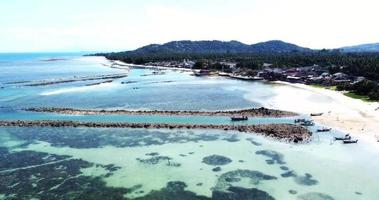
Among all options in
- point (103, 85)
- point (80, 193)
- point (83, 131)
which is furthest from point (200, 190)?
point (103, 85)

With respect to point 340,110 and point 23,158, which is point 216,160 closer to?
point 23,158

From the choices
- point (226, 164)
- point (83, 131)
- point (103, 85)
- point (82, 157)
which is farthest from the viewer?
point (103, 85)

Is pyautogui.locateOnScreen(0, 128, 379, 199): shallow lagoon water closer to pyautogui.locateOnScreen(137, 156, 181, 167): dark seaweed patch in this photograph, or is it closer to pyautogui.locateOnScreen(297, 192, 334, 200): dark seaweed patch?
pyautogui.locateOnScreen(137, 156, 181, 167): dark seaweed patch

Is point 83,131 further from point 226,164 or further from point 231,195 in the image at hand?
point 231,195

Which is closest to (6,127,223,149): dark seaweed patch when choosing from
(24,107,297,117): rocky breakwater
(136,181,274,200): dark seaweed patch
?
(24,107,297,117): rocky breakwater

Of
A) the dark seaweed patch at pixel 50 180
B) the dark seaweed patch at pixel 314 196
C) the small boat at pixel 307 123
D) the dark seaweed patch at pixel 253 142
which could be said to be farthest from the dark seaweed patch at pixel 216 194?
the small boat at pixel 307 123
